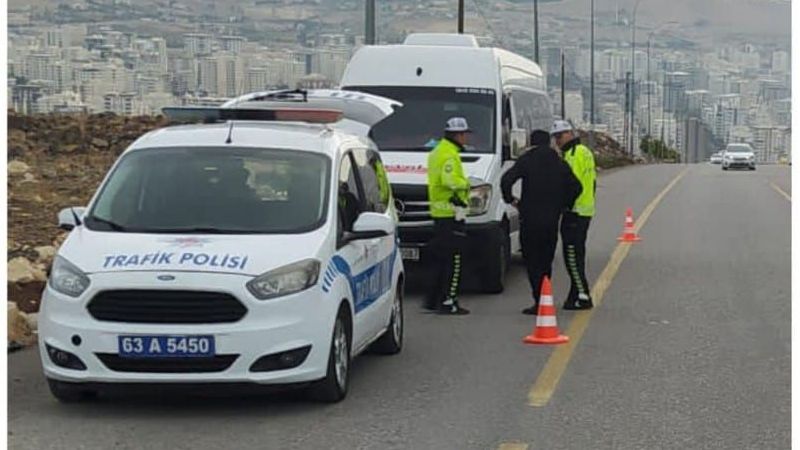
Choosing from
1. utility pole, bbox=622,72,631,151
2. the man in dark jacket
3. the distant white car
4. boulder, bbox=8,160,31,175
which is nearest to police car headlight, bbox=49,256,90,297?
the man in dark jacket

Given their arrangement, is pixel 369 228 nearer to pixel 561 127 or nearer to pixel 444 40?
pixel 561 127

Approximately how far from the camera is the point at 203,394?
814 cm

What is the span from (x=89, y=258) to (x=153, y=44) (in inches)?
1182

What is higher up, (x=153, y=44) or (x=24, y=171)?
(x=153, y=44)

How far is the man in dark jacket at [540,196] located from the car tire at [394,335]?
7.01 feet

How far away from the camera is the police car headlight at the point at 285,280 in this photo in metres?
7.98

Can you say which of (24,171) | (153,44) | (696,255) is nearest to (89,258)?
(696,255)

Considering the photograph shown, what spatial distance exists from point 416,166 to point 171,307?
6.35 m

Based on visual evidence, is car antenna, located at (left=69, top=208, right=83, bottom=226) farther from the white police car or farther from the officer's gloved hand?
the officer's gloved hand

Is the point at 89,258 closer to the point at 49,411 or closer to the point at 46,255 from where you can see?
the point at 49,411

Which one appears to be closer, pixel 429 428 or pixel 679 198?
pixel 429 428

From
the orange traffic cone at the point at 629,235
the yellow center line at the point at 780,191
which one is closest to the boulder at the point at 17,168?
the orange traffic cone at the point at 629,235

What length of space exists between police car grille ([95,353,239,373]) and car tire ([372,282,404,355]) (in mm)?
2453

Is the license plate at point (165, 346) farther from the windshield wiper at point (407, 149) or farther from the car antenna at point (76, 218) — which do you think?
the windshield wiper at point (407, 149)
